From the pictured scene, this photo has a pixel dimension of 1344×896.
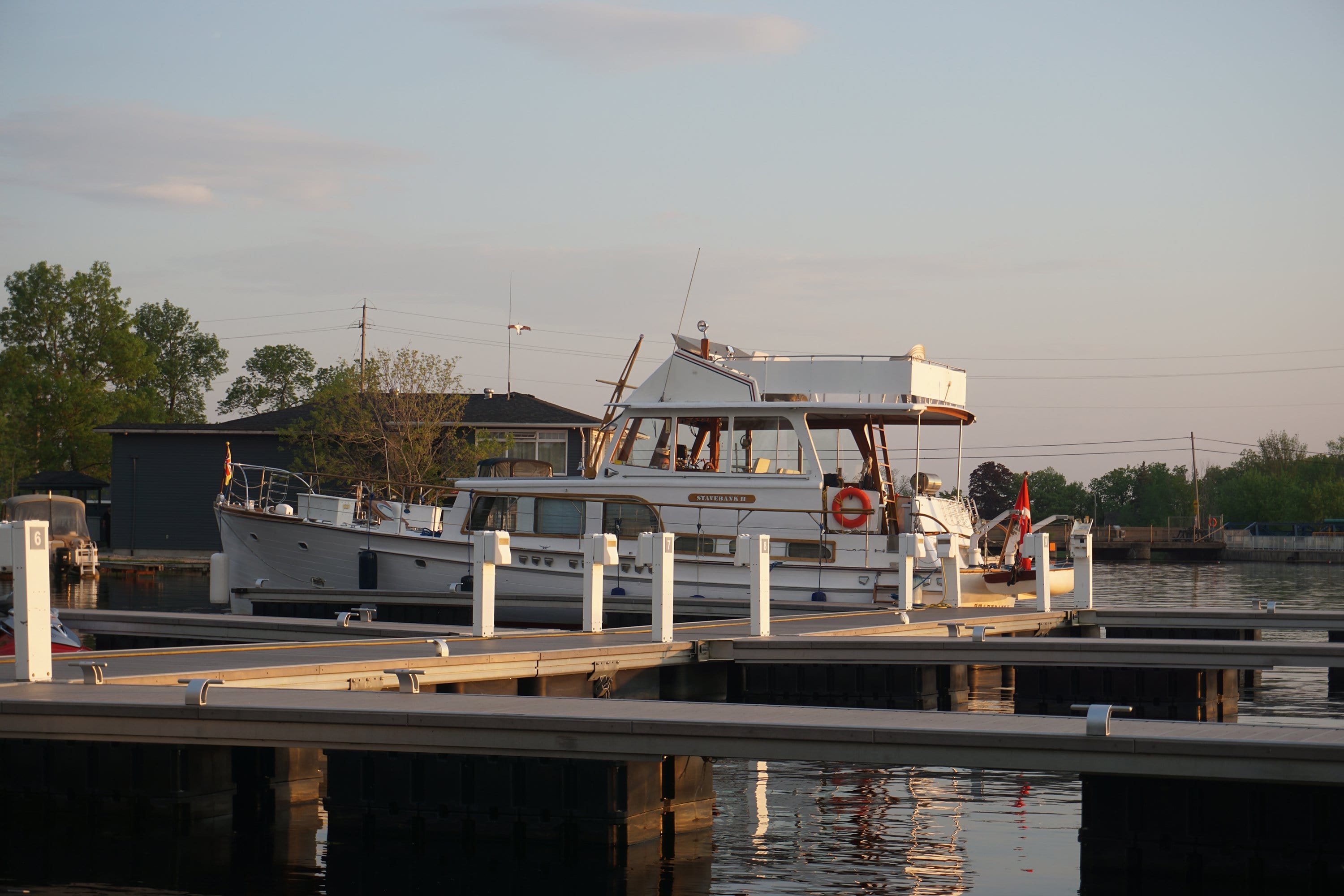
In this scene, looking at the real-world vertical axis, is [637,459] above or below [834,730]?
above

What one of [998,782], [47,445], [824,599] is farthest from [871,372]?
[47,445]

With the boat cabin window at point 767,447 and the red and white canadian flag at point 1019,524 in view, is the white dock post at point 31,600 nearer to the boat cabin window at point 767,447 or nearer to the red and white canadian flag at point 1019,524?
the boat cabin window at point 767,447

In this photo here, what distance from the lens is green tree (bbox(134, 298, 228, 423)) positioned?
94062 mm

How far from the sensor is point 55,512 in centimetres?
5022

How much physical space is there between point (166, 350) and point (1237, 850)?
95.1 metres

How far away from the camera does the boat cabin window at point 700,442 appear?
2314cm

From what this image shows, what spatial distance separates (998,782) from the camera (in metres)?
12.9

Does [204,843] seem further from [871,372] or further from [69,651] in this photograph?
Result: [871,372]

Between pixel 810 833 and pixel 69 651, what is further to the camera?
pixel 69 651

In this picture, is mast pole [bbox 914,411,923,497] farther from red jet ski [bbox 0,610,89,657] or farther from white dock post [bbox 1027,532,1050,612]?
red jet ski [bbox 0,610,89,657]

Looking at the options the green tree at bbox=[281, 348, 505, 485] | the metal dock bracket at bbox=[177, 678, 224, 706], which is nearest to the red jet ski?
the metal dock bracket at bbox=[177, 678, 224, 706]

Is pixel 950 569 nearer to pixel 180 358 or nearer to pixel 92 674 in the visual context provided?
pixel 92 674

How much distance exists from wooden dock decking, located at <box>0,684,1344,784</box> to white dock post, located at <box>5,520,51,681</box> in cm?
63

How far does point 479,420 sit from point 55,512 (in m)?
14.9
